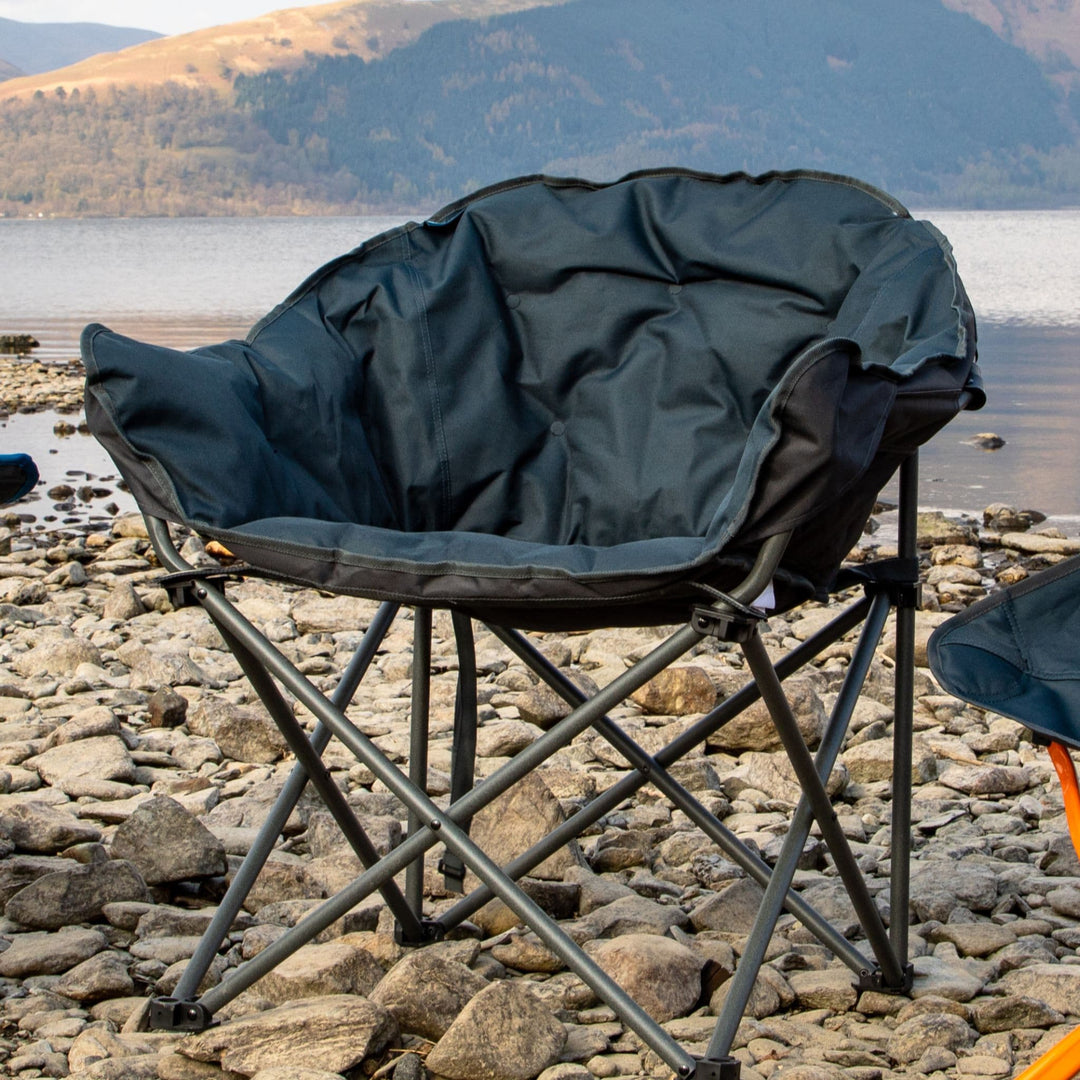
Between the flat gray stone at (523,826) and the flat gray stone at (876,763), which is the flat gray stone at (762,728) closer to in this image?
the flat gray stone at (876,763)

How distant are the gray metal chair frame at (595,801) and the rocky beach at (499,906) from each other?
7cm

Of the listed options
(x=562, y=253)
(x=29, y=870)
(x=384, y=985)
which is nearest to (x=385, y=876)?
(x=384, y=985)

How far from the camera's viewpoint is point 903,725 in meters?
1.80

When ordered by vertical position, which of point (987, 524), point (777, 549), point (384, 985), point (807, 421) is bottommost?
point (987, 524)

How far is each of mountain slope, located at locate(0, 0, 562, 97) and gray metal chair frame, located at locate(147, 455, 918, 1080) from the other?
12374 centimetres

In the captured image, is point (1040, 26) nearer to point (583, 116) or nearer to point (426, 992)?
point (583, 116)

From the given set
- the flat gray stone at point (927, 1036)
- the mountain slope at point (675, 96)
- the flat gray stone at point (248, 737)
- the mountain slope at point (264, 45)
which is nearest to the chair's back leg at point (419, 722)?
the flat gray stone at point (927, 1036)

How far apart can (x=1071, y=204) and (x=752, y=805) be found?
13747 centimetres

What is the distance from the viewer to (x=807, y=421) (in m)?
→ 1.33

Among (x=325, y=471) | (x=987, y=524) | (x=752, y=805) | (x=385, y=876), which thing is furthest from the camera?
(x=987, y=524)

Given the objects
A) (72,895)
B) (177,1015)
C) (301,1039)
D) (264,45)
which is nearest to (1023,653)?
(301,1039)

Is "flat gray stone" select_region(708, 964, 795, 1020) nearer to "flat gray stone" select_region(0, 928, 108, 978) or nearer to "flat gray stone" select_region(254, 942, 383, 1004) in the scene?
"flat gray stone" select_region(254, 942, 383, 1004)

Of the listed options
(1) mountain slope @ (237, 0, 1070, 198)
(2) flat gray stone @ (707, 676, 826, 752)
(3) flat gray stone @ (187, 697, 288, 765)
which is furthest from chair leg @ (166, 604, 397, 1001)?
(1) mountain slope @ (237, 0, 1070, 198)

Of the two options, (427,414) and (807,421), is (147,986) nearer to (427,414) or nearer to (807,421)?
(427,414)
